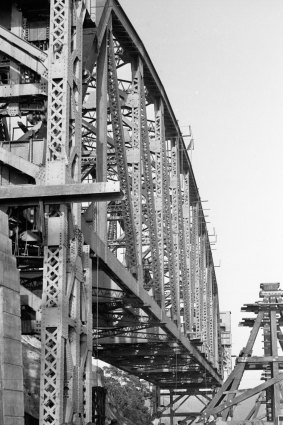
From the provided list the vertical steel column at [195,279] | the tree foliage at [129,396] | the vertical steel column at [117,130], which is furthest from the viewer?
the tree foliage at [129,396]

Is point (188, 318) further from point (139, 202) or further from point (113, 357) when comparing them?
point (139, 202)

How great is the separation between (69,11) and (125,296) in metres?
12.8

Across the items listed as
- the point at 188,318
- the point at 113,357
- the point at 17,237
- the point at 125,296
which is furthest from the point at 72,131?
the point at 113,357

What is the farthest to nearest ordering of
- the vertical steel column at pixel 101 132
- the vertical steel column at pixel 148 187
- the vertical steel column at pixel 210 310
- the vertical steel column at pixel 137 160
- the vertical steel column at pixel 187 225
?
1. the vertical steel column at pixel 210 310
2. the vertical steel column at pixel 187 225
3. the vertical steel column at pixel 148 187
4. the vertical steel column at pixel 137 160
5. the vertical steel column at pixel 101 132

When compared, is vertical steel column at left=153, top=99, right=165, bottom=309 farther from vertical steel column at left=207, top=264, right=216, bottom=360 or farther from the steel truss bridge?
vertical steel column at left=207, top=264, right=216, bottom=360

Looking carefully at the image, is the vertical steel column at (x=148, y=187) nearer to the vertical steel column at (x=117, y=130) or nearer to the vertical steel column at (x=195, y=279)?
the vertical steel column at (x=117, y=130)

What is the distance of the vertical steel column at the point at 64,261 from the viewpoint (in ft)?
56.0

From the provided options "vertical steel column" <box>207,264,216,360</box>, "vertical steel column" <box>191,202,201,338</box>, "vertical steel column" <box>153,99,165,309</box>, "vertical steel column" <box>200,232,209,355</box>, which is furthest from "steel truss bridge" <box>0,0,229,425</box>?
"vertical steel column" <box>207,264,216,360</box>

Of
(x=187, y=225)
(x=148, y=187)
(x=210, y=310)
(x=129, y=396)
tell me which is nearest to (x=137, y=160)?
(x=148, y=187)

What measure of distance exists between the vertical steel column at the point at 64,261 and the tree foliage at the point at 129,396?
4241 centimetres

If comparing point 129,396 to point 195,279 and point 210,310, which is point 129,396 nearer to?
point 210,310

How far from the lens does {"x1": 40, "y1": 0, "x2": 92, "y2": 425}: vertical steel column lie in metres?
→ 17.1

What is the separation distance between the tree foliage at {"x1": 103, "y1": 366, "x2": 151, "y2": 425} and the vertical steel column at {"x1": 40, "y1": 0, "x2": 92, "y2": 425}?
42.4 metres

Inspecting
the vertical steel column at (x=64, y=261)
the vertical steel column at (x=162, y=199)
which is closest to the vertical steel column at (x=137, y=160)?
the vertical steel column at (x=162, y=199)
